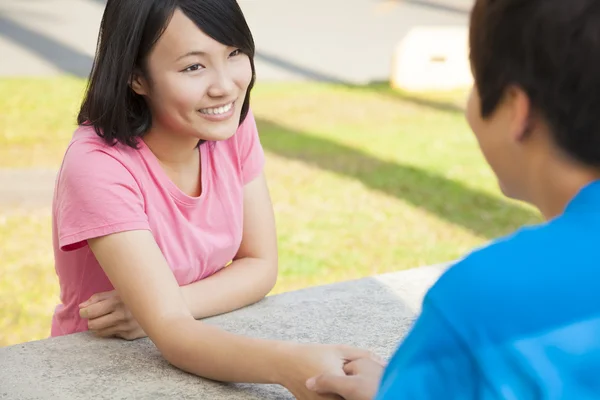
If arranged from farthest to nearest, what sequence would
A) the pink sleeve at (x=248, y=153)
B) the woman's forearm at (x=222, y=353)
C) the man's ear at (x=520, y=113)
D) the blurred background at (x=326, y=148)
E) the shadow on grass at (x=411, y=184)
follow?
the shadow on grass at (x=411, y=184)
the blurred background at (x=326, y=148)
the pink sleeve at (x=248, y=153)
the woman's forearm at (x=222, y=353)
the man's ear at (x=520, y=113)

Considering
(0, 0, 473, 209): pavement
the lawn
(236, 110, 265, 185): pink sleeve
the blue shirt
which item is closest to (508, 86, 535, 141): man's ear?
the blue shirt

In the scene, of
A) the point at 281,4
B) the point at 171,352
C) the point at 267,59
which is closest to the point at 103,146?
the point at 171,352

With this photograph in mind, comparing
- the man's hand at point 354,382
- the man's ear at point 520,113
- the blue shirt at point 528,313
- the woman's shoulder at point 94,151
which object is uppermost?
the man's ear at point 520,113

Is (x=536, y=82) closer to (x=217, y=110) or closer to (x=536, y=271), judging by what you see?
(x=536, y=271)

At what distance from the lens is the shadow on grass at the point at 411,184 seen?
230 inches

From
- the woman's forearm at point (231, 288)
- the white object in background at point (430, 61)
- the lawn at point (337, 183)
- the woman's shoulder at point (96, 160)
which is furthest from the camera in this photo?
the white object in background at point (430, 61)

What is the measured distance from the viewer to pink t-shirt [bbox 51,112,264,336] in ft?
7.50

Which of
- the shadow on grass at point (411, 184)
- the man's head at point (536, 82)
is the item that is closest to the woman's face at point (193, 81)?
the man's head at point (536, 82)

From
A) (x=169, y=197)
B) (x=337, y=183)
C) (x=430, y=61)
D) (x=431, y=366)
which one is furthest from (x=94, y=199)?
(x=430, y=61)

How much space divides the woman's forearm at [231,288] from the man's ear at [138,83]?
0.54 metres

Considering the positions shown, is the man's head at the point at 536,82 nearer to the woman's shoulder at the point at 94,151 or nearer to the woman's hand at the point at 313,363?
the woman's hand at the point at 313,363

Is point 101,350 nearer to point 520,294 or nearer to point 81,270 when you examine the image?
point 81,270

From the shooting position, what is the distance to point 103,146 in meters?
2.36

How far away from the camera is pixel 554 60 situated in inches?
47.9
